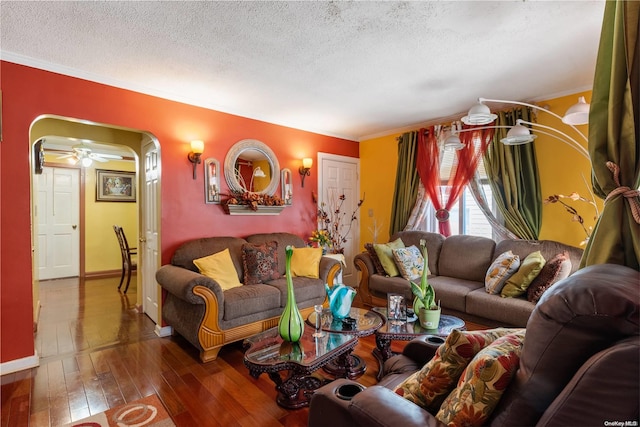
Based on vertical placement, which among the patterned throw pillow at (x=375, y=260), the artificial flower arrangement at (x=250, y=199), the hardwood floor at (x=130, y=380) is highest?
the artificial flower arrangement at (x=250, y=199)

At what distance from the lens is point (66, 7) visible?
192 centimetres

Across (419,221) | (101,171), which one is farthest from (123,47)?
(101,171)

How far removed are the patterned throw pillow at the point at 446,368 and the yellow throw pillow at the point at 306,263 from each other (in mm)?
2433

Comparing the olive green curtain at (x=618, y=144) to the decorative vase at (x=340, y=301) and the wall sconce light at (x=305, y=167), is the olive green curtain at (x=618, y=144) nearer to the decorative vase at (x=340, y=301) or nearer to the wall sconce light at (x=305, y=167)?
the decorative vase at (x=340, y=301)

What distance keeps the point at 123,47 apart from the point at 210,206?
5.76 feet

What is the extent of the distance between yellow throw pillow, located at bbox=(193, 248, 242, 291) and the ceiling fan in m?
3.63

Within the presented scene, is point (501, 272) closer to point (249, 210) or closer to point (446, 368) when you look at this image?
point (446, 368)

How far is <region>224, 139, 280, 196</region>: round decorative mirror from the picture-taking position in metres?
3.77

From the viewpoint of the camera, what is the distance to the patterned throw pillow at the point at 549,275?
8.73 feet

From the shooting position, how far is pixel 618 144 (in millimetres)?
1164

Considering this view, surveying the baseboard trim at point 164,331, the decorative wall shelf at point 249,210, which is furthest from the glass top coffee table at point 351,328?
the decorative wall shelf at point 249,210

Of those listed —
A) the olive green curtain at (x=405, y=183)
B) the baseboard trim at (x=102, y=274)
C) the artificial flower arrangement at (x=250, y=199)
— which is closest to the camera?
the artificial flower arrangement at (x=250, y=199)

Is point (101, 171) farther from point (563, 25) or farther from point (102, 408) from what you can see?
point (563, 25)

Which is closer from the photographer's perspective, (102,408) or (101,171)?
(102,408)
